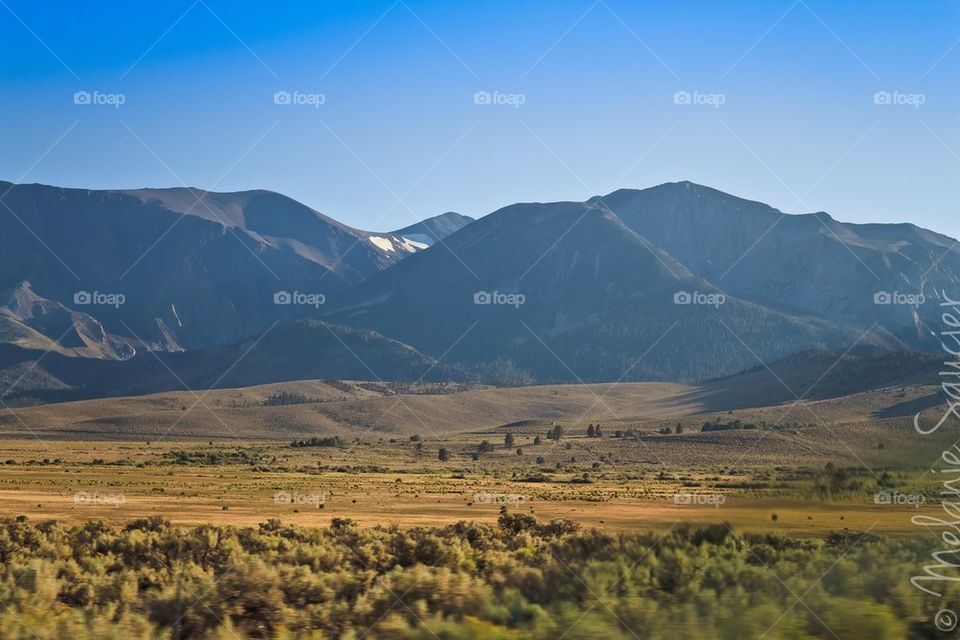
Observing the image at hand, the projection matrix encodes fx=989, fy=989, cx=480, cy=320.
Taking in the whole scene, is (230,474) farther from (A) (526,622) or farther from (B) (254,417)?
(B) (254,417)

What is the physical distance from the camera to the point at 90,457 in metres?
112

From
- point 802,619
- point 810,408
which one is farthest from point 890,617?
point 810,408

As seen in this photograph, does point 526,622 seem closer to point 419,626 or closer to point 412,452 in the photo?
point 419,626

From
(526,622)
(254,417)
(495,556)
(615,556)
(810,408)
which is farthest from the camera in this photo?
(254,417)

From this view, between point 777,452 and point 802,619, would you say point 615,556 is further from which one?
point 777,452

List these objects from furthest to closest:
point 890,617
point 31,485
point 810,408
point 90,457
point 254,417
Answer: point 254,417 → point 810,408 → point 90,457 → point 31,485 → point 890,617

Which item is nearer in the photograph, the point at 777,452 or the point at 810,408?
the point at 777,452

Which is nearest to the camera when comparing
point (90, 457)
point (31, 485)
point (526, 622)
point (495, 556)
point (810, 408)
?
point (526, 622)

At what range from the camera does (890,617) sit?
36.7 feet

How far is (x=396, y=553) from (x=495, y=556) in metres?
2.48

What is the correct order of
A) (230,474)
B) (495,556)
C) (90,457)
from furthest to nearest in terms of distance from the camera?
(90,457) → (230,474) → (495,556)

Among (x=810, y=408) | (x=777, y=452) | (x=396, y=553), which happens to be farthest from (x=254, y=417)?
(x=396, y=553)

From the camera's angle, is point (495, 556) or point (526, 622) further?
point (495, 556)

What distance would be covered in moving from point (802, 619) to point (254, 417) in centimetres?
19329
